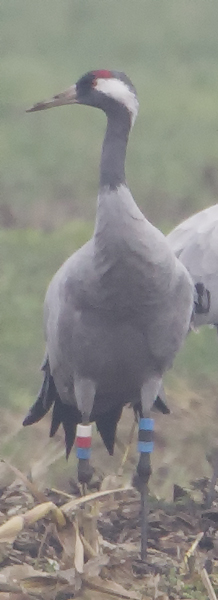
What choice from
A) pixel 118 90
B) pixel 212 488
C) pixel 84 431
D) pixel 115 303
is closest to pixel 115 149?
pixel 118 90

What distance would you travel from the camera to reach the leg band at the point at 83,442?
5.82 meters

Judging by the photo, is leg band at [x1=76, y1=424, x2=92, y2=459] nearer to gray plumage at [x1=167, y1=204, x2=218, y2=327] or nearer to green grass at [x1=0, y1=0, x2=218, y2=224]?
gray plumage at [x1=167, y1=204, x2=218, y2=327]

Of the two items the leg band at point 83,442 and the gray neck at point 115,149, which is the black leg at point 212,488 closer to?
the leg band at point 83,442

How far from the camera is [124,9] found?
630 inches

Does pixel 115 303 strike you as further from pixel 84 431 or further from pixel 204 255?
pixel 204 255

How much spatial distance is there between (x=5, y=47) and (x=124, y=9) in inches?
55.7

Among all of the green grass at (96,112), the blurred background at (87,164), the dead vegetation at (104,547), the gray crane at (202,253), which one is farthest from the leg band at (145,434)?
the green grass at (96,112)

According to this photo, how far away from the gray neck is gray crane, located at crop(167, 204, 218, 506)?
3.83 ft

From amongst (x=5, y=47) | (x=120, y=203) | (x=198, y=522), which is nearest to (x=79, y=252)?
(x=120, y=203)

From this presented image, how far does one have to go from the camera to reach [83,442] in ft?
19.1

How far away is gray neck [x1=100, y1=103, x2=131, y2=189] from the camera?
215 inches

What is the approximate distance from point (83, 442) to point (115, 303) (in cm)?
59

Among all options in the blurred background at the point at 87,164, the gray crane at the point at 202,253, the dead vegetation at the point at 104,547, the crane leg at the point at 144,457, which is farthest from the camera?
the blurred background at the point at 87,164

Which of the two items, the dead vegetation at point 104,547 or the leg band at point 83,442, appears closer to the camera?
the dead vegetation at point 104,547
